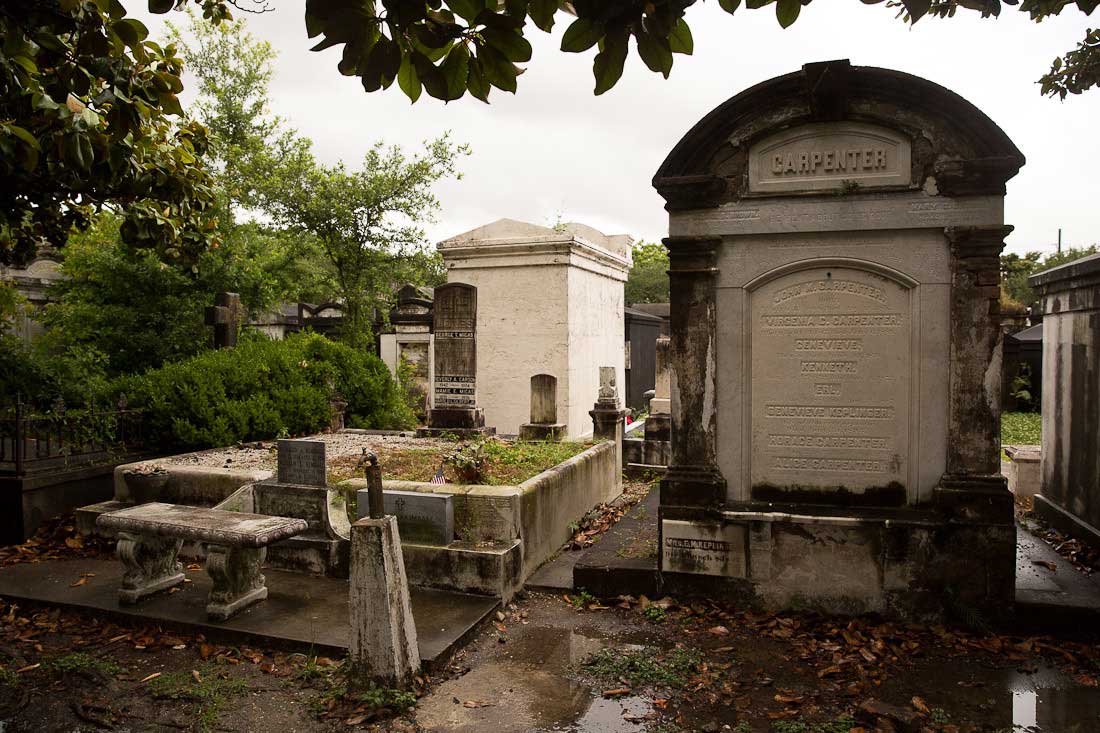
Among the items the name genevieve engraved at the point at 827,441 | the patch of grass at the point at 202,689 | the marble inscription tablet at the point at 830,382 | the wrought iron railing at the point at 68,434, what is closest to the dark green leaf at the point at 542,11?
the marble inscription tablet at the point at 830,382

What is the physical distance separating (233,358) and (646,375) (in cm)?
1148

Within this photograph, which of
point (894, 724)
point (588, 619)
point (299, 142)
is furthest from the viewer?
point (299, 142)

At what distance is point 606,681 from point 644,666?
10.8 inches

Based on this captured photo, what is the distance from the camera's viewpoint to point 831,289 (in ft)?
17.7

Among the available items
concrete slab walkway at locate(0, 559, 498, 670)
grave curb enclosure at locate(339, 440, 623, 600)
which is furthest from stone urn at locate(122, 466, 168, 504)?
grave curb enclosure at locate(339, 440, 623, 600)

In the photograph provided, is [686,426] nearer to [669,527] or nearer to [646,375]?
[669,527]

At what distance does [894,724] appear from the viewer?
12.0 ft

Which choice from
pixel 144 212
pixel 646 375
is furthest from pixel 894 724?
pixel 646 375

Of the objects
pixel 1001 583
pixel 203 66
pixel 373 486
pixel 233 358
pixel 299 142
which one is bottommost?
pixel 1001 583

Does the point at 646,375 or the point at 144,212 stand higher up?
the point at 144,212

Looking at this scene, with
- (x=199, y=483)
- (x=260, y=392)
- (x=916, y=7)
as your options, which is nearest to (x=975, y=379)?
(x=916, y=7)

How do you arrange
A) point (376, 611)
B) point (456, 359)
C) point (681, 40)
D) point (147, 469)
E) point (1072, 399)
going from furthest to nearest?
1. point (456, 359)
2. point (147, 469)
3. point (1072, 399)
4. point (376, 611)
5. point (681, 40)

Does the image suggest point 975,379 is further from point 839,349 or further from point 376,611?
point 376,611

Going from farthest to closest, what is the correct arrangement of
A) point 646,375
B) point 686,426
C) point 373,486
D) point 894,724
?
point 646,375 → point 686,426 → point 373,486 → point 894,724
